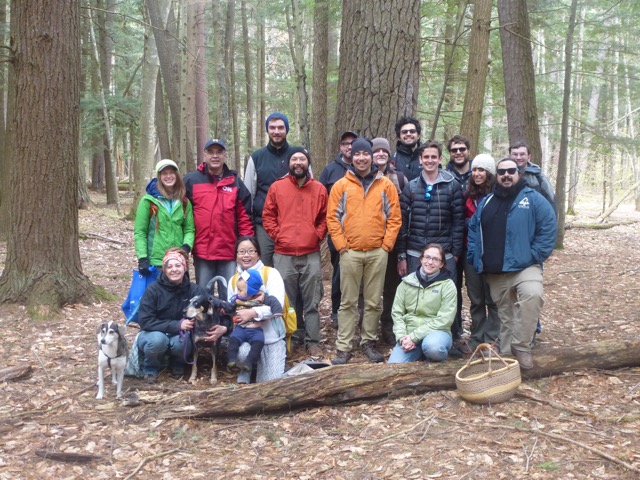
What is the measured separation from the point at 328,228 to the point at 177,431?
2.39 meters

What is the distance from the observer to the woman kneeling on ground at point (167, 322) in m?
5.08

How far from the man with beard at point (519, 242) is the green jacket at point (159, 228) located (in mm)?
3001

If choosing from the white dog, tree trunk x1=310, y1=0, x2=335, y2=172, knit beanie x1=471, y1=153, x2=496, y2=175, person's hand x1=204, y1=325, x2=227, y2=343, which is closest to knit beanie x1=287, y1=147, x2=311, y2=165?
knit beanie x1=471, y1=153, x2=496, y2=175

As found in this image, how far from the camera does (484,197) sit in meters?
5.23

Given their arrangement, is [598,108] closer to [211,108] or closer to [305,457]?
[211,108]

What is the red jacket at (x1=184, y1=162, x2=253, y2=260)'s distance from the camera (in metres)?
5.79

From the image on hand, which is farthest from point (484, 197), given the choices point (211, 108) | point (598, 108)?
point (598, 108)

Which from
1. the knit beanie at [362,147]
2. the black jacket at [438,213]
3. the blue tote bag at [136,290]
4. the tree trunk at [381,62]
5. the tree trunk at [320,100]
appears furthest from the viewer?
the tree trunk at [320,100]

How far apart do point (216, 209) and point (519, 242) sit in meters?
3.06

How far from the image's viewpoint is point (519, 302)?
4.94m

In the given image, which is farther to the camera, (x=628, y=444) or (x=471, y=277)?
(x=471, y=277)

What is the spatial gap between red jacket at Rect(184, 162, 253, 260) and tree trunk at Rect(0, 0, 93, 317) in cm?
188

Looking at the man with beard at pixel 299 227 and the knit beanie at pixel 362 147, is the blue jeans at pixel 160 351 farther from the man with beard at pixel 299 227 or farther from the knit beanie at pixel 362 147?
the knit beanie at pixel 362 147

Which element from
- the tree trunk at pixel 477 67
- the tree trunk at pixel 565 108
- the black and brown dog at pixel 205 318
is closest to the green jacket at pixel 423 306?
the black and brown dog at pixel 205 318
